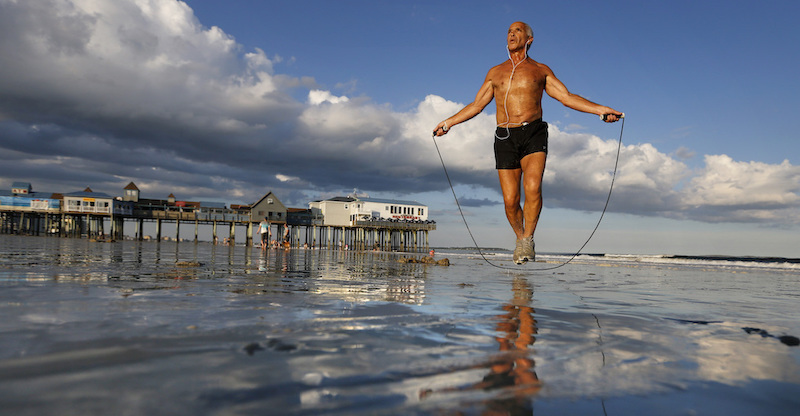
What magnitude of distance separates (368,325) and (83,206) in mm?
81283

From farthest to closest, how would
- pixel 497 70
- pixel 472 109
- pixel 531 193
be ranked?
1. pixel 472 109
2. pixel 497 70
3. pixel 531 193

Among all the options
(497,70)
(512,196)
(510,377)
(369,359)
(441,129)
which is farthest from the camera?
(441,129)

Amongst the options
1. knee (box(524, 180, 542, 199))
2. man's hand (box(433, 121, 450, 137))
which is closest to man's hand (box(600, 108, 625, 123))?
knee (box(524, 180, 542, 199))

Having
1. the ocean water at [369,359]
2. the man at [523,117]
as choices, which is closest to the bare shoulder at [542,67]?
the man at [523,117]

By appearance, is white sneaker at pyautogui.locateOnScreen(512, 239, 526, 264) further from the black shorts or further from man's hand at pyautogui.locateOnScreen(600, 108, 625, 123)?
man's hand at pyautogui.locateOnScreen(600, 108, 625, 123)

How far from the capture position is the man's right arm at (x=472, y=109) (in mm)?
6277

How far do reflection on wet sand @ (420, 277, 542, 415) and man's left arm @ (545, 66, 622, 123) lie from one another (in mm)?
3789

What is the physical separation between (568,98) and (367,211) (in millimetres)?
64404

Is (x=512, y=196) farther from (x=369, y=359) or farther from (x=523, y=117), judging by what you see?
(x=369, y=359)

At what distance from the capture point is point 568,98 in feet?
19.5

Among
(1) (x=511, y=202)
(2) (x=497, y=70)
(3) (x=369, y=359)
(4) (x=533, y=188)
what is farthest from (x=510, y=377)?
(2) (x=497, y=70)

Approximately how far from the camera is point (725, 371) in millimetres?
2100

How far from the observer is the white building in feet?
229

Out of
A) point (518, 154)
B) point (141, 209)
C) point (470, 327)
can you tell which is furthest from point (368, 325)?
point (141, 209)
